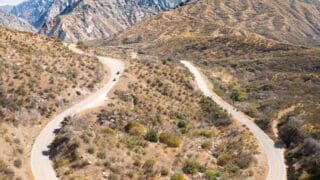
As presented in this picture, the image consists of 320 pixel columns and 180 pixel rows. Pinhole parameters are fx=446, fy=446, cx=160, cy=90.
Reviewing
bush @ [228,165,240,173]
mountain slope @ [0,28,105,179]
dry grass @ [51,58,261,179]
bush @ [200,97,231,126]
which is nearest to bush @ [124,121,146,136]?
dry grass @ [51,58,261,179]

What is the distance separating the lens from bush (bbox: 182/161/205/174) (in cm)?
4131

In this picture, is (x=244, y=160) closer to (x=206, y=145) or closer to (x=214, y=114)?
(x=206, y=145)

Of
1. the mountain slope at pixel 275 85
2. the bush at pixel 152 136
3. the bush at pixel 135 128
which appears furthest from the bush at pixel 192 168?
the mountain slope at pixel 275 85

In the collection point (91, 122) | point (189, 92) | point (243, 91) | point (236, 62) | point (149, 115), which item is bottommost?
point (236, 62)

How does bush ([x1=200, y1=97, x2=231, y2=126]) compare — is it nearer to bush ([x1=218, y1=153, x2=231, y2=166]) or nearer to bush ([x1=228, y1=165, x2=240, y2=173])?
bush ([x1=218, y1=153, x2=231, y2=166])

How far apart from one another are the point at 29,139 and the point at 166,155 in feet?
44.4

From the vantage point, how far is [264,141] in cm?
5406

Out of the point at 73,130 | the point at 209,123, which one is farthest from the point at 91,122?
the point at 209,123

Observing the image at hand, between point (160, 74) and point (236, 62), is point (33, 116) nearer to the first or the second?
point (160, 74)

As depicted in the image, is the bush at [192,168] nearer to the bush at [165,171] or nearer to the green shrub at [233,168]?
the bush at [165,171]

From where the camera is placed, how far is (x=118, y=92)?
2377 inches

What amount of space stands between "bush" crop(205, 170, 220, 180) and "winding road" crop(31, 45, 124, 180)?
13639mm

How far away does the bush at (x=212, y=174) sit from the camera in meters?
40.4

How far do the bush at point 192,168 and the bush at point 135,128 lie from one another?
765 cm
